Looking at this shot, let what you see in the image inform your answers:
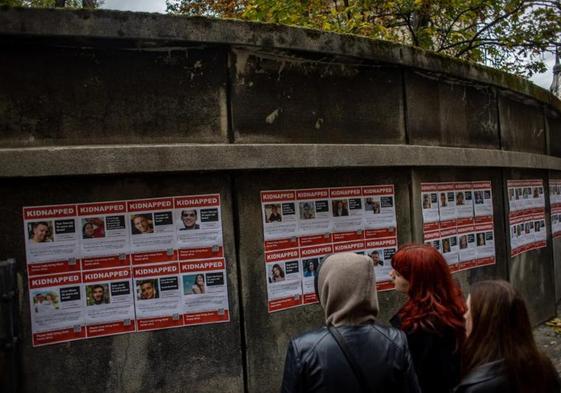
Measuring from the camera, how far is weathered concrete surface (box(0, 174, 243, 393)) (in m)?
3.91

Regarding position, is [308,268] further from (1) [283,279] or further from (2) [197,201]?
(2) [197,201]

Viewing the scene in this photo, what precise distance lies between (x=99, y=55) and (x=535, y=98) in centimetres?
690

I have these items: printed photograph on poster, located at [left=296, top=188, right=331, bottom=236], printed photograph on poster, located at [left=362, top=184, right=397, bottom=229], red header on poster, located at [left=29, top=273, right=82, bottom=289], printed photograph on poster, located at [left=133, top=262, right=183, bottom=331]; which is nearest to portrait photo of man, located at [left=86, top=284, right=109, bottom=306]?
red header on poster, located at [left=29, top=273, right=82, bottom=289]

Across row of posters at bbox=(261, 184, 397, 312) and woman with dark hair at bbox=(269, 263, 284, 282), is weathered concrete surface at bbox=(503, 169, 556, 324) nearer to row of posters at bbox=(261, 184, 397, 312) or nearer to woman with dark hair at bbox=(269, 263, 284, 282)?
row of posters at bbox=(261, 184, 397, 312)

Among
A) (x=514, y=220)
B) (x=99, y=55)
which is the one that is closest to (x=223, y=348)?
(x=99, y=55)

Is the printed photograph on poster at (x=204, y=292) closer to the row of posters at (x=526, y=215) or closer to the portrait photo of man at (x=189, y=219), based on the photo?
the portrait photo of man at (x=189, y=219)

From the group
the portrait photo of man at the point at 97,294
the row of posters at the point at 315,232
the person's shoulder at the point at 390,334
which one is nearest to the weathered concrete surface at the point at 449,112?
the row of posters at the point at 315,232

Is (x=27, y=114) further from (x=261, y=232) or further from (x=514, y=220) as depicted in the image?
(x=514, y=220)

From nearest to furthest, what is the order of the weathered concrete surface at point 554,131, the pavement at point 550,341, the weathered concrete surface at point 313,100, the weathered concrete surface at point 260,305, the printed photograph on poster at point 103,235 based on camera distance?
1. the printed photograph on poster at point 103,235
2. the weathered concrete surface at point 260,305
3. the weathered concrete surface at point 313,100
4. the pavement at point 550,341
5. the weathered concrete surface at point 554,131

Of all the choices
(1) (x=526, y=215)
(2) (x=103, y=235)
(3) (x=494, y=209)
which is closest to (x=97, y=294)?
(2) (x=103, y=235)

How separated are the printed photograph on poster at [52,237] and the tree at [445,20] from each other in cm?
552

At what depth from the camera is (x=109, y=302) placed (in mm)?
4121

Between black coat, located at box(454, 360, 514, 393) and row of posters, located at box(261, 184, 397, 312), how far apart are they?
2.51 m

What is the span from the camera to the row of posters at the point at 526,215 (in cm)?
776
